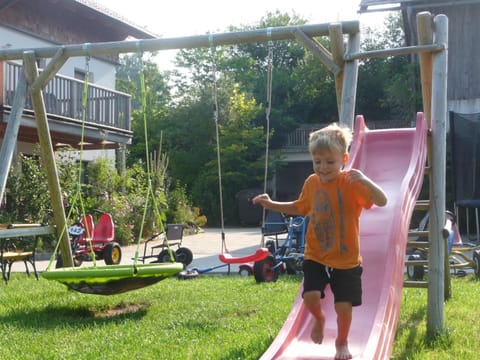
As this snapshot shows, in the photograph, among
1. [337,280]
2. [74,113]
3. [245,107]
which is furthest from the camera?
[245,107]

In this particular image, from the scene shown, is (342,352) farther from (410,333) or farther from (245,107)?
(245,107)

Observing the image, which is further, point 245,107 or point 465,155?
point 245,107

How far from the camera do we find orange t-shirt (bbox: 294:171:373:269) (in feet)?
13.2

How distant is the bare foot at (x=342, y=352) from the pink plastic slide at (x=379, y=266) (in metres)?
0.05

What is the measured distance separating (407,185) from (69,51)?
4.04 metres

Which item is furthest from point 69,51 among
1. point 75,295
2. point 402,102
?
point 402,102

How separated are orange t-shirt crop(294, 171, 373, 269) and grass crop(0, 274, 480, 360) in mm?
1073

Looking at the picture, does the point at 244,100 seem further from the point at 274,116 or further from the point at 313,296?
the point at 313,296

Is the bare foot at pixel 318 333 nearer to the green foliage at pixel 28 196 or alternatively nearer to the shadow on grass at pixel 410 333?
the shadow on grass at pixel 410 333

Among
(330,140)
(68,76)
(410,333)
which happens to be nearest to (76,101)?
(68,76)

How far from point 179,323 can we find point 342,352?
7.45 feet

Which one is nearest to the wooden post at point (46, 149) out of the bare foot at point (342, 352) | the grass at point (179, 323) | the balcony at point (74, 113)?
the grass at point (179, 323)

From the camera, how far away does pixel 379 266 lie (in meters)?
4.82

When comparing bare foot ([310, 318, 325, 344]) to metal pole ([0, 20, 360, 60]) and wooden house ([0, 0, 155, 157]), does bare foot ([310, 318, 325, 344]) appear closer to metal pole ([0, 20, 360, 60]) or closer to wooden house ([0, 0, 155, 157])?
metal pole ([0, 20, 360, 60])
